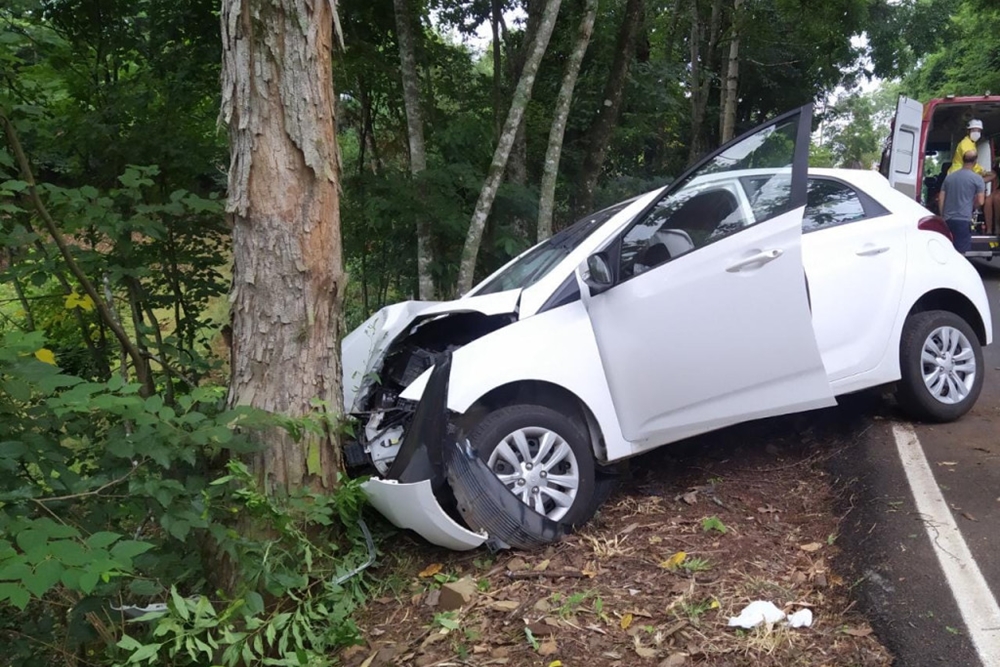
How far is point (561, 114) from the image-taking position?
8094mm

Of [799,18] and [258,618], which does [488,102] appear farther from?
[258,618]

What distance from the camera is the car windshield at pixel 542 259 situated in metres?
4.57

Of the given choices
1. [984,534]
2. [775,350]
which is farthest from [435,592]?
[984,534]

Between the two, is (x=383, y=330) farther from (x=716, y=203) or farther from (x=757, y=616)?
(x=757, y=616)

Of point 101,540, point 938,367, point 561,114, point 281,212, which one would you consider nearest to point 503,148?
point 561,114

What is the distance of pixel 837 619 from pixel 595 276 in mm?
1942

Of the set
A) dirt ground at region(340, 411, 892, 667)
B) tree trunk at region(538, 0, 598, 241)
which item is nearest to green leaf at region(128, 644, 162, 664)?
dirt ground at region(340, 411, 892, 667)

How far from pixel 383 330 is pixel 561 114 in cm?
441

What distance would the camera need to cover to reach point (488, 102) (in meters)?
9.76

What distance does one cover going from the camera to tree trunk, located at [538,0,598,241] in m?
7.88

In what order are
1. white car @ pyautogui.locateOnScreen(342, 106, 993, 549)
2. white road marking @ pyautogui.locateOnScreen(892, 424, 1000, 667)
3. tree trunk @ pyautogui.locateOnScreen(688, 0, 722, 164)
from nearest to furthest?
white road marking @ pyautogui.locateOnScreen(892, 424, 1000, 667)
white car @ pyautogui.locateOnScreen(342, 106, 993, 549)
tree trunk @ pyautogui.locateOnScreen(688, 0, 722, 164)

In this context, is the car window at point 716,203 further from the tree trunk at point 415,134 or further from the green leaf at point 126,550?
the tree trunk at point 415,134

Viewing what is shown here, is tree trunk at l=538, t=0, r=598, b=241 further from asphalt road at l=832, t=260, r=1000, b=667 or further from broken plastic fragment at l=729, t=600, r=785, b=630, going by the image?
broken plastic fragment at l=729, t=600, r=785, b=630

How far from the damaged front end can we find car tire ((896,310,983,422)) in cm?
276
